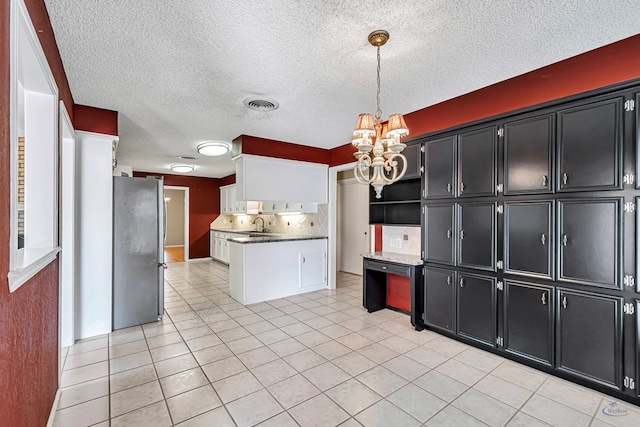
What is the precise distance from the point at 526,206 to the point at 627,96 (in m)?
0.99

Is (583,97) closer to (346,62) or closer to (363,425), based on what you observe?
(346,62)

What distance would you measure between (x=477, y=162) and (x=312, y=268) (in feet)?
10.8

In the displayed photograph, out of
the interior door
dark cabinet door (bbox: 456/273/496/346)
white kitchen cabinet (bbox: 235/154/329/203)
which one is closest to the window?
white kitchen cabinet (bbox: 235/154/329/203)

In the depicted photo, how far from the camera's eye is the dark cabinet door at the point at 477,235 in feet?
9.32

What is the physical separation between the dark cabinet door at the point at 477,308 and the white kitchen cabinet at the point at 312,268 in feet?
8.91

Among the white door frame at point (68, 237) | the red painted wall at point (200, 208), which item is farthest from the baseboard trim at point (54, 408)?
the red painted wall at point (200, 208)

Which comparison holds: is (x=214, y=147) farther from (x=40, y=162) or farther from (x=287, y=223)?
(x=40, y=162)

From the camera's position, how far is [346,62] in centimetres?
247

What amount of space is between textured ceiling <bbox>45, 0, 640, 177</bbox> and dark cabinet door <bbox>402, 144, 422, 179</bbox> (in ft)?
1.60

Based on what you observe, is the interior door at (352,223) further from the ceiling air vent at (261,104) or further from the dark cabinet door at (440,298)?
the ceiling air vent at (261,104)

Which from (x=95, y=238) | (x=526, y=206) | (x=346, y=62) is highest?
(x=346, y=62)

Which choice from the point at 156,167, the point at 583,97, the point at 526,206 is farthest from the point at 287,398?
the point at 156,167

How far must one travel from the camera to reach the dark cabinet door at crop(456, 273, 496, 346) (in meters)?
2.85

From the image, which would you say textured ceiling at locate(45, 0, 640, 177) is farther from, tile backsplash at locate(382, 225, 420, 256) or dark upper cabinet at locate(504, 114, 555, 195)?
tile backsplash at locate(382, 225, 420, 256)
